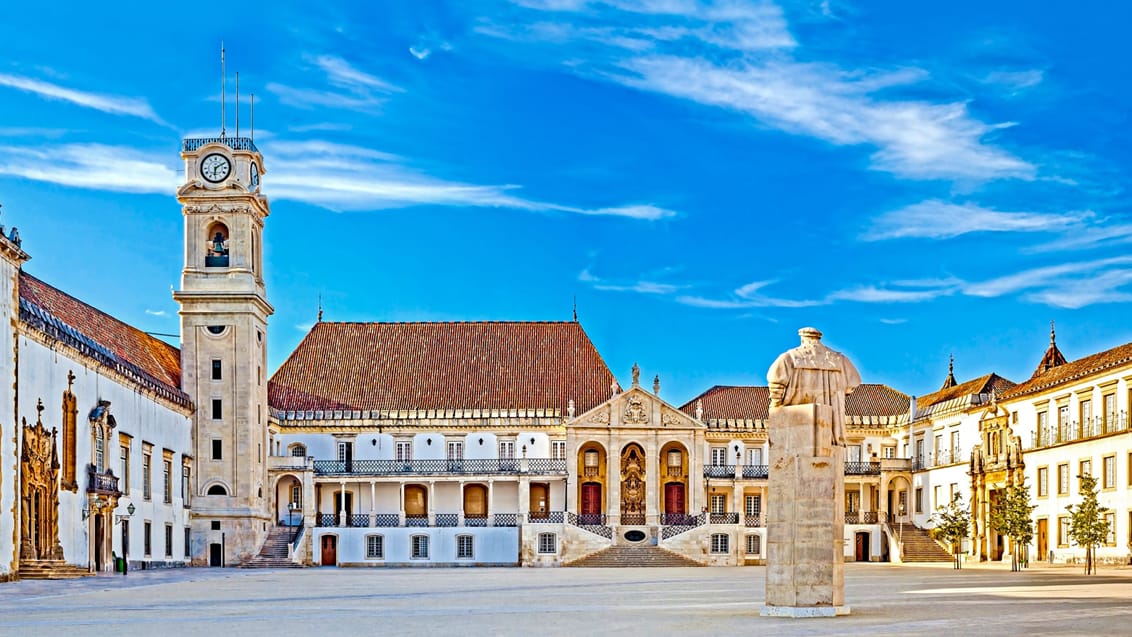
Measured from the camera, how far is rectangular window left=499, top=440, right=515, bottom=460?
3014 inches

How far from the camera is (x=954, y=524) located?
64.0m

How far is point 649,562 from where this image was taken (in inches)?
2630

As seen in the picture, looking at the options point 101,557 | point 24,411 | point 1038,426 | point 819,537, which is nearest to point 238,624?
point 819,537

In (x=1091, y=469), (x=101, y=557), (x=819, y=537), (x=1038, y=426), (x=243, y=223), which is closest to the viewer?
(x=819, y=537)

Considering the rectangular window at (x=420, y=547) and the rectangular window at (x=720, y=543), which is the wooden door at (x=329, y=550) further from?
the rectangular window at (x=720, y=543)

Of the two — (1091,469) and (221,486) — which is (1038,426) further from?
(221,486)

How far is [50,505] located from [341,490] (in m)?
27.8

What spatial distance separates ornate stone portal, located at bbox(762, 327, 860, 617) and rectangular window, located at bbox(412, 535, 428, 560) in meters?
49.5

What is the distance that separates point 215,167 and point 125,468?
52.5ft

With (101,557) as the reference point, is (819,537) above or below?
above

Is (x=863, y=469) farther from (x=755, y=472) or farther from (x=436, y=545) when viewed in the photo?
(x=436, y=545)

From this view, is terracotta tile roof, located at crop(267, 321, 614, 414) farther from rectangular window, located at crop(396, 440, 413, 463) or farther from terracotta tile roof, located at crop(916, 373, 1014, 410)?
terracotta tile roof, located at crop(916, 373, 1014, 410)

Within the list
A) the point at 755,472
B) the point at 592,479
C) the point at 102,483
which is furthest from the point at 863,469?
the point at 102,483

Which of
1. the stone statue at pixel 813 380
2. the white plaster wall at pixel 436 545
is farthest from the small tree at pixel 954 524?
the stone statue at pixel 813 380
